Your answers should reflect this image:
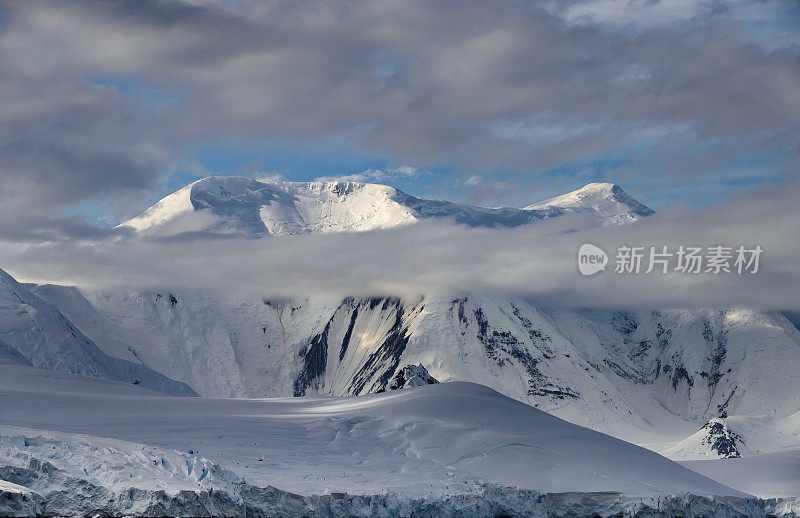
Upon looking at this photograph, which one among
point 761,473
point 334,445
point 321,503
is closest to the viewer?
point 321,503

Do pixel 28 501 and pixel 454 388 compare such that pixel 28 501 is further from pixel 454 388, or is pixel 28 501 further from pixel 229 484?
pixel 454 388

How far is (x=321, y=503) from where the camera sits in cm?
5941

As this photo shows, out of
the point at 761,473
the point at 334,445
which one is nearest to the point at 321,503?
the point at 334,445

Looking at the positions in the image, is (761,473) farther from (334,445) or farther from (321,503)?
(321,503)

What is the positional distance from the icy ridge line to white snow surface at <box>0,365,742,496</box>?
1.20m

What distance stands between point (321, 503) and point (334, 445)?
1979 centimetres

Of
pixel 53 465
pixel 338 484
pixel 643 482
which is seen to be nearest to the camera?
pixel 53 465

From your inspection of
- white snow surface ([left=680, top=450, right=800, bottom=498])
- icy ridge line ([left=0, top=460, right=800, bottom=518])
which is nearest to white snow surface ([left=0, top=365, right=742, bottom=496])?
icy ridge line ([left=0, top=460, right=800, bottom=518])

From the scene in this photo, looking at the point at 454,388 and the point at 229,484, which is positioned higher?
the point at 454,388

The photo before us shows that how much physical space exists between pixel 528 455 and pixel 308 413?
2524cm

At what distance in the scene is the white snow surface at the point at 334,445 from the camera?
190 feet

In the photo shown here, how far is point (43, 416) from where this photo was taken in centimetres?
7744

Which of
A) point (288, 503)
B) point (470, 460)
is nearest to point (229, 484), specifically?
point (288, 503)

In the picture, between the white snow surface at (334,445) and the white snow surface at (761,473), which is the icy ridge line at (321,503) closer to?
the white snow surface at (334,445)
